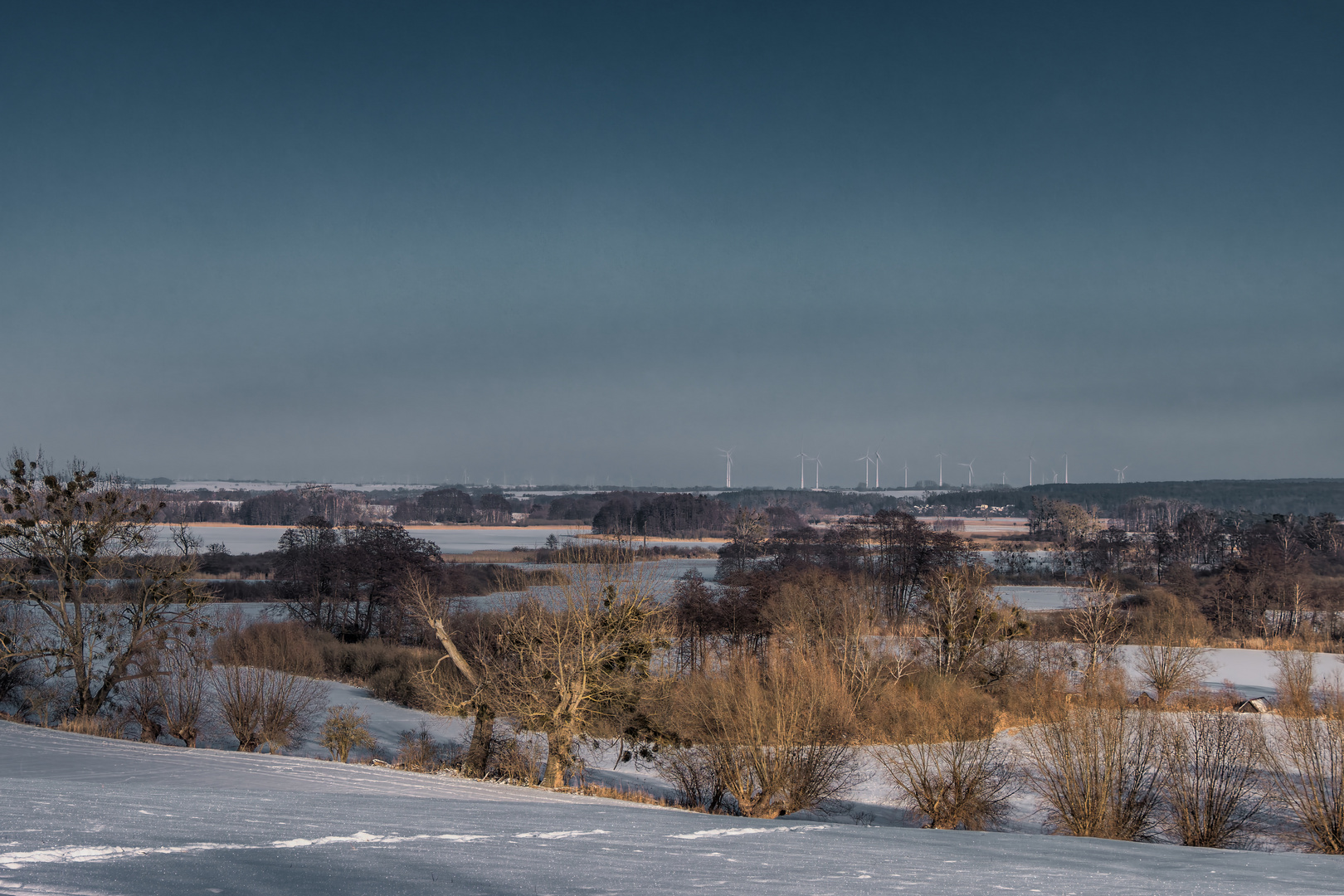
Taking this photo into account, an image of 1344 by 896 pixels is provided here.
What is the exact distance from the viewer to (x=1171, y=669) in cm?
4656

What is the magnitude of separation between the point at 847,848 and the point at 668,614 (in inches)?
836

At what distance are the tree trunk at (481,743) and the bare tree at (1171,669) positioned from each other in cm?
3426

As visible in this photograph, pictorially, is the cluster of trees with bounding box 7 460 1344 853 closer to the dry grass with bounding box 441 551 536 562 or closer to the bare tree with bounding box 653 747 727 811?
the bare tree with bounding box 653 747 727 811

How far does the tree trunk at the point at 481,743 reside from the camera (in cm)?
2513

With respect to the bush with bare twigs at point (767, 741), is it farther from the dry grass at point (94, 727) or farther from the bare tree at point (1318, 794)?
the dry grass at point (94, 727)

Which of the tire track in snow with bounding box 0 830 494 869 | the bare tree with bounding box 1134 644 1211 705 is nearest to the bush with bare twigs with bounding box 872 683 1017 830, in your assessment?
the bare tree with bounding box 1134 644 1211 705

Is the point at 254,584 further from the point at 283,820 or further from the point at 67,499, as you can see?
the point at 283,820

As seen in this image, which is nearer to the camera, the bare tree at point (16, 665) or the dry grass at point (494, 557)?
the bare tree at point (16, 665)

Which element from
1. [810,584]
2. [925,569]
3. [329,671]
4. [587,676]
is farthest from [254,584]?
[587,676]

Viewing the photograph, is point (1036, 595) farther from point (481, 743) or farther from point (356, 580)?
point (481, 743)

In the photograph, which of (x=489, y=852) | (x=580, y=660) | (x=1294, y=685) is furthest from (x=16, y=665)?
(x=1294, y=685)

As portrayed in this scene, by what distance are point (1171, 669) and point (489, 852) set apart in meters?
49.1

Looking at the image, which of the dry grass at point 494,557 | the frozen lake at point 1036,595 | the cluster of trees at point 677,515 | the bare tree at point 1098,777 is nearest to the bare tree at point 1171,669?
the bare tree at point 1098,777

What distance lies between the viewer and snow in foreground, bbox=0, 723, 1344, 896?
5605mm
